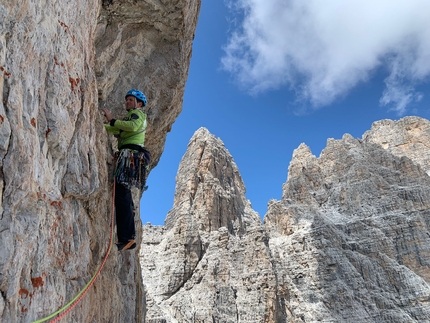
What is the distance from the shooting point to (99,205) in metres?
5.88

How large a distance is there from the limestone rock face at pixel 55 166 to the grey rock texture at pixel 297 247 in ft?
101

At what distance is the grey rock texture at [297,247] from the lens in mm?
39562

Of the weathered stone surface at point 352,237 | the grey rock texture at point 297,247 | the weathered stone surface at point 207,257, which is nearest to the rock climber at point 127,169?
the weathered stone surface at point 207,257

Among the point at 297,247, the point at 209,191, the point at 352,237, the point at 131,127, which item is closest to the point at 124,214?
the point at 131,127

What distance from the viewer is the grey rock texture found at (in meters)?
39.6

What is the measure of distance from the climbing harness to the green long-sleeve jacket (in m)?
0.23

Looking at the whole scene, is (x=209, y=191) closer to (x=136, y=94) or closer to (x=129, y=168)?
(x=136, y=94)

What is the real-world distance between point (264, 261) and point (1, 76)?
4010 centimetres

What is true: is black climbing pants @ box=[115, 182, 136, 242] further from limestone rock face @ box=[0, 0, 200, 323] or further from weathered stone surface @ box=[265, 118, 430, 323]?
weathered stone surface @ box=[265, 118, 430, 323]

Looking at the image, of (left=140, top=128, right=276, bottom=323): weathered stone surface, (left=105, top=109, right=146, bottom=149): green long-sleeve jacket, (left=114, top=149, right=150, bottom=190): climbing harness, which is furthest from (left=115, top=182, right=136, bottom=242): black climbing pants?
(left=140, top=128, right=276, bottom=323): weathered stone surface

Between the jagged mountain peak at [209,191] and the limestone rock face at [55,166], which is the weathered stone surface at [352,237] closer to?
the jagged mountain peak at [209,191]

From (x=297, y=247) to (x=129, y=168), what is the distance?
4927 centimetres

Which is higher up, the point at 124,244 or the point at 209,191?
the point at 209,191

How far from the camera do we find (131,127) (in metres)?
6.08
